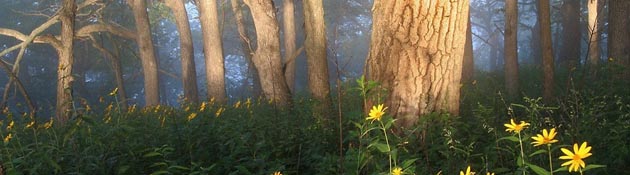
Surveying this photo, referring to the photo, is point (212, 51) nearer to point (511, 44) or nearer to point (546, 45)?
point (511, 44)

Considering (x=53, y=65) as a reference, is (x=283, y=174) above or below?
below

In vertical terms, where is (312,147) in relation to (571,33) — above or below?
below

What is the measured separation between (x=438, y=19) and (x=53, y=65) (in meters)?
35.2

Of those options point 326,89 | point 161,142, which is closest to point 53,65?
point 326,89

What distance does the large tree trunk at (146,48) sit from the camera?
45.5ft

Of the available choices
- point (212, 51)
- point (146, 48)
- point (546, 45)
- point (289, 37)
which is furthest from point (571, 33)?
point (146, 48)

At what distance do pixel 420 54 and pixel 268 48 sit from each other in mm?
5834

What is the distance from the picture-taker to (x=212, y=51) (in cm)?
1323

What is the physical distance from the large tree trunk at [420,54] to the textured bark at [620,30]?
20.7 feet

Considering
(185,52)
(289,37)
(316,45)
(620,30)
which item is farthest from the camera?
(289,37)

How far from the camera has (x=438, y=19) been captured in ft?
14.4

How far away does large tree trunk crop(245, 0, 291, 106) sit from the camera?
31.6 ft

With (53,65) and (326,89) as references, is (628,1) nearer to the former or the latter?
(326,89)

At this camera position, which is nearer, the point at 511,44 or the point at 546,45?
the point at 546,45
